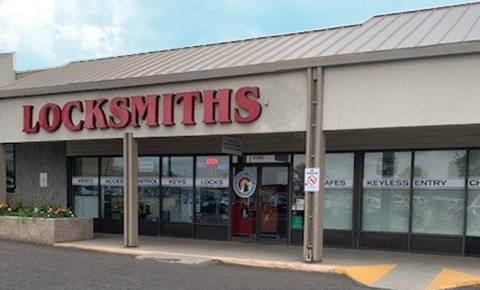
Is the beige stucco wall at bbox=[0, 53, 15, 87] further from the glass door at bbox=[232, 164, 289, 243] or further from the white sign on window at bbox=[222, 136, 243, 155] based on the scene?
the white sign on window at bbox=[222, 136, 243, 155]

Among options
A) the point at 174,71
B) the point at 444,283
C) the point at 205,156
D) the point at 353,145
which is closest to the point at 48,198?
the point at 205,156

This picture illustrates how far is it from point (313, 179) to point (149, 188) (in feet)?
23.2

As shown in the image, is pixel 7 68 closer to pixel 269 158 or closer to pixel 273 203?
pixel 269 158

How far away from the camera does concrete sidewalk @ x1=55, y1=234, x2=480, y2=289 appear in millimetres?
9078

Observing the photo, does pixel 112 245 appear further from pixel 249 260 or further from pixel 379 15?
pixel 379 15

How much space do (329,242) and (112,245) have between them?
5782 mm

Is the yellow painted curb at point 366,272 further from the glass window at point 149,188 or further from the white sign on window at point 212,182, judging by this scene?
the glass window at point 149,188

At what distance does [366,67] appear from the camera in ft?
33.1

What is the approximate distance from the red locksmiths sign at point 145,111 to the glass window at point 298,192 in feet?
9.59

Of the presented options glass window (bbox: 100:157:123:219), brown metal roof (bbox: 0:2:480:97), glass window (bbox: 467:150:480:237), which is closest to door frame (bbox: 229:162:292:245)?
brown metal roof (bbox: 0:2:480:97)

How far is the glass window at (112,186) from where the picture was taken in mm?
16375

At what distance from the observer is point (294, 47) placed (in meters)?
12.6

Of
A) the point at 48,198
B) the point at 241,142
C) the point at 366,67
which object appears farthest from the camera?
the point at 48,198

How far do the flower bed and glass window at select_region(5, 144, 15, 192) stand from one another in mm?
3639
